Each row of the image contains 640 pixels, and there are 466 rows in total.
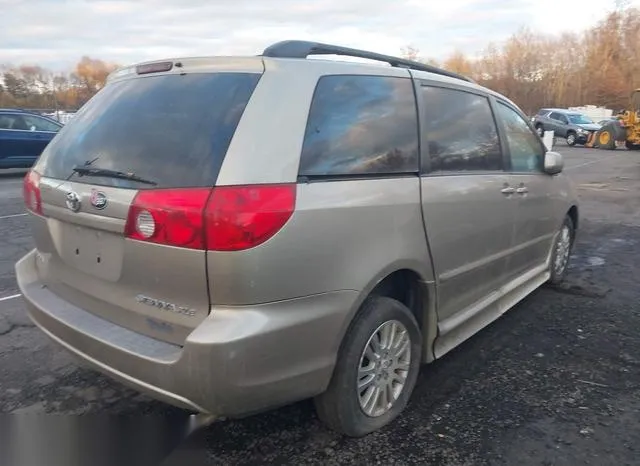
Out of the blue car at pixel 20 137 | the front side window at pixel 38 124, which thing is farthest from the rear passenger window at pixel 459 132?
the front side window at pixel 38 124

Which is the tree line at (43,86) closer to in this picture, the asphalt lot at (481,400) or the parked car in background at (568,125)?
the parked car in background at (568,125)

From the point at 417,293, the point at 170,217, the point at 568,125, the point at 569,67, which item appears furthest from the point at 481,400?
the point at 569,67

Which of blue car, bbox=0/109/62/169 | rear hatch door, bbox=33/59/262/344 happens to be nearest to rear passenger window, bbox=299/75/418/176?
rear hatch door, bbox=33/59/262/344

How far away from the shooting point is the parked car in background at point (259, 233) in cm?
209

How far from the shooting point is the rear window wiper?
224 cm

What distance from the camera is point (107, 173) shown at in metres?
2.37

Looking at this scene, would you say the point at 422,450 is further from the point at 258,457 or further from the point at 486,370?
the point at 486,370

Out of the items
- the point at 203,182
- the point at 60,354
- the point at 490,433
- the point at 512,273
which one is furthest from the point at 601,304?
the point at 60,354

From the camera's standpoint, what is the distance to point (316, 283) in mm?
2211

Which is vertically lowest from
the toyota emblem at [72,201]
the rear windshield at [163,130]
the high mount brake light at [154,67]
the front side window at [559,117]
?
the front side window at [559,117]

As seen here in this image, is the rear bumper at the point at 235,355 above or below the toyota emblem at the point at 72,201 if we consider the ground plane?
below

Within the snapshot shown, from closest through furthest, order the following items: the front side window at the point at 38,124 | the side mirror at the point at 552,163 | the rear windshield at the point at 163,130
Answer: the rear windshield at the point at 163,130
the side mirror at the point at 552,163
the front side window at the point at 38,124

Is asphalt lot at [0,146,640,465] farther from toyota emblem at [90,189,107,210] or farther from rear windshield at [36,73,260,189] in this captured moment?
rear windshield at [36,73,260,189]

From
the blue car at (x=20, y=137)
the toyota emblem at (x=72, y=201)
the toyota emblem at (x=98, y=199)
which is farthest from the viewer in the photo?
the blue car at (x=20, y=137)
